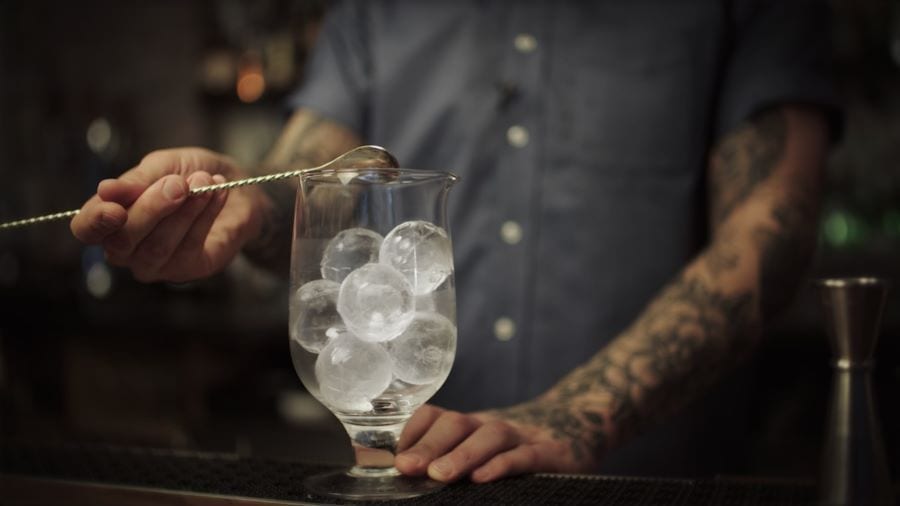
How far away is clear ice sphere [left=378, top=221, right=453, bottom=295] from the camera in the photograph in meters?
0.89

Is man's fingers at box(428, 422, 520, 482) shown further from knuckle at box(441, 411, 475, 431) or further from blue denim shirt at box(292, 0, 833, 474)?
blue denim shirt at box(292, 0, 833, 474)

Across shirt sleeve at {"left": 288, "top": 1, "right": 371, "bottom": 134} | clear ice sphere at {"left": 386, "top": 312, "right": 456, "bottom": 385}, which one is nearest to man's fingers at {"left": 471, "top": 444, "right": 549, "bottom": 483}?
clear ice sphere at {"left": 386, "top": 312, "right": 456, "bottom": 385}

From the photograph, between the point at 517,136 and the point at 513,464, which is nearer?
the point at 513,464

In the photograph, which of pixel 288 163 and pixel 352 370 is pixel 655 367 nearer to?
pixel 352 370

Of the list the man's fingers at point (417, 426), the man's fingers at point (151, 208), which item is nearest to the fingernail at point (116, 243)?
the man's fingers at point (151, 208)

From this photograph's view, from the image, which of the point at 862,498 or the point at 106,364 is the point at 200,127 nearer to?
the point at 106,364

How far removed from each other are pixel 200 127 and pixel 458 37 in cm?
252

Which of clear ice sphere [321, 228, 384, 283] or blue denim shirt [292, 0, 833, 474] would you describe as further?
blue denim shirt [292, 0, 833, 474]

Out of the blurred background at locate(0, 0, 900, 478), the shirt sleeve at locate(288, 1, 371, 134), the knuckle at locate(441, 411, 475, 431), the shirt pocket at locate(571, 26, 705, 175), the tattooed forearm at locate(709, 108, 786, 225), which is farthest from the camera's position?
the blurred background at locate(0, 0, 900, 478)

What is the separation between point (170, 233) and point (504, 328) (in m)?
0.85

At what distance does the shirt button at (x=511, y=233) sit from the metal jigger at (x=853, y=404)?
3.32 feet

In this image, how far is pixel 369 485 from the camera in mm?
904

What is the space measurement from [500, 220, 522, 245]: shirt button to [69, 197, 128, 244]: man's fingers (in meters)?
0.90

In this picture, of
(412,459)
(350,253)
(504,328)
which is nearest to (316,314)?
(350,253)
